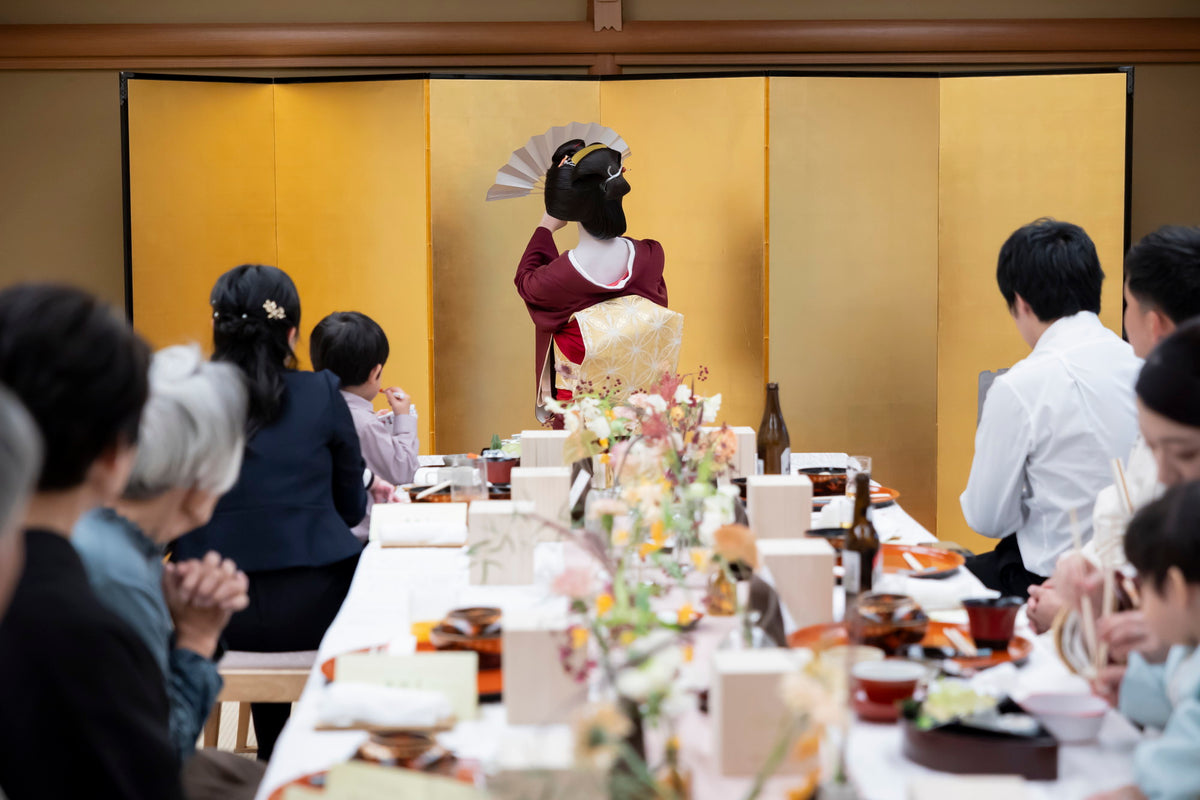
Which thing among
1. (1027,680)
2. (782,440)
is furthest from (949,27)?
(1027,680)

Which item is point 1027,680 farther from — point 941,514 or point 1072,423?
point 941,514

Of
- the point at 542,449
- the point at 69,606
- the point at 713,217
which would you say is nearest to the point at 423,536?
the point at 542,449

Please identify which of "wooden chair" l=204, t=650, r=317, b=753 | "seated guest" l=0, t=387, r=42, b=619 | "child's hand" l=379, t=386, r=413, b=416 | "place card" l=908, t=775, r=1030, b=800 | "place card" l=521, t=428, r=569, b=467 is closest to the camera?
"seated guest" l=0, t=387, r=42, b=619

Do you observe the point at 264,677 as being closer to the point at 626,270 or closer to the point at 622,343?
the point at 622,343

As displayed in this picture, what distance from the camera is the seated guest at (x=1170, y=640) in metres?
1.09

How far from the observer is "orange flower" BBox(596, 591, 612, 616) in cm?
123

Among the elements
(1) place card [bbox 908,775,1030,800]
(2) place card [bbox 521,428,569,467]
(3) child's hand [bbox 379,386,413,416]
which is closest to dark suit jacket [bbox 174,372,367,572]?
(2) place card [bbox 521,428,569,467]

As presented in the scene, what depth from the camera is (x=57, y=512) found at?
113cm

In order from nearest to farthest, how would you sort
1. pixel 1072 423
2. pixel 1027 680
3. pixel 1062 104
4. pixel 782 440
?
pixel 1027 680, pixel 1072 423, pixel 782 440, pixel 1062 104

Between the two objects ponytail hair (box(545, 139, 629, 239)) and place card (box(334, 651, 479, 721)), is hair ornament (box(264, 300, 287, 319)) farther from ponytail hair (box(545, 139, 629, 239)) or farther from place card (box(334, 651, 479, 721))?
ponytail hair (box(545, 139, 629, 239))

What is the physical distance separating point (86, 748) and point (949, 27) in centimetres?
537

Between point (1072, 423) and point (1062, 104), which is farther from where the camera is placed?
point (1062, 104)

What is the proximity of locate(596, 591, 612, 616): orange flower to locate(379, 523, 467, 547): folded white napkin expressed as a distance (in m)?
1.01

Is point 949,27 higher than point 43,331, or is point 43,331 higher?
point 949,27
